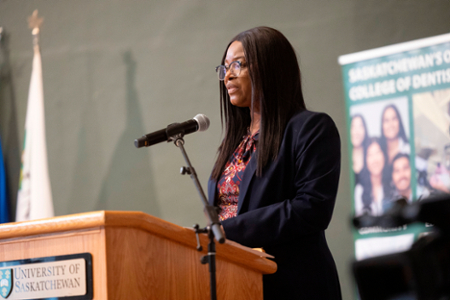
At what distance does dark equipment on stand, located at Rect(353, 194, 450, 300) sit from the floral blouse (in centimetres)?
128

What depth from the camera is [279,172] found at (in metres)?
1.78

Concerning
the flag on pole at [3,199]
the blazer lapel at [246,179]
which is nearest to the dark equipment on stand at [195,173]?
the blazer lapel at [246,179]

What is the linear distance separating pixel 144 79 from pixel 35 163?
4.12 feet

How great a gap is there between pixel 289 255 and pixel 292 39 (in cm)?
204

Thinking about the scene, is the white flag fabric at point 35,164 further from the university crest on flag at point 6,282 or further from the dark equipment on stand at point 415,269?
the dark equipment on stand at point 415,269

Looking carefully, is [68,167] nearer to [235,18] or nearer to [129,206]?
[129,206]

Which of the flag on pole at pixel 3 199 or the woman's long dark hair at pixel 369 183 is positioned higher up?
the flag on pole at pixel 3 199

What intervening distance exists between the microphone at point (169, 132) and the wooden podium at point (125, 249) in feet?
1.06

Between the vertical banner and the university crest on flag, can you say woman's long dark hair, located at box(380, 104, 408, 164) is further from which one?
the university crest on flag

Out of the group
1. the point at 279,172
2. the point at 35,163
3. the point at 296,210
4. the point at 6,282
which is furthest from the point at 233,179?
the point at 35,163

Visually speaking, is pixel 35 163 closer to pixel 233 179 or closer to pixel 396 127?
pixel 233 179

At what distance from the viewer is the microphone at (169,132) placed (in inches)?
58.9

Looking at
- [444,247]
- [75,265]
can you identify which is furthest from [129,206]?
[444,247]

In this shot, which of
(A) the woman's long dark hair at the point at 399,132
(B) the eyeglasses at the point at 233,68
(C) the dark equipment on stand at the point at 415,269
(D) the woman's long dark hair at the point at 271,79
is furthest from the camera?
(A) the woman's long dark hair at the point at 399,132
